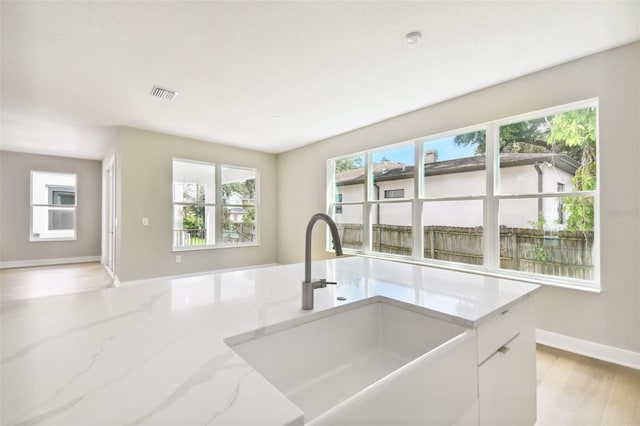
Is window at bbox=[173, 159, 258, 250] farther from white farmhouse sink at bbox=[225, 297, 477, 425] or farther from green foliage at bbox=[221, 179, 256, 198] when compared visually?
white farmhouse sink at bbox=[225, 297, 477, 425]

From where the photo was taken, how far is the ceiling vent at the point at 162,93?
10.5ft

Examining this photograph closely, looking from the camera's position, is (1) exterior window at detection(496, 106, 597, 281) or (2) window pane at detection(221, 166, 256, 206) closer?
(1) exterior window at detection(496, 106, 597, 281)

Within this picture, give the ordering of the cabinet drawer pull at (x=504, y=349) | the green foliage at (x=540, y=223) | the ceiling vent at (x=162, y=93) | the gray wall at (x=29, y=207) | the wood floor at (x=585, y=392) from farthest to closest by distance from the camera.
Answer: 1. the gray wall at (x=29, y=207)
2. the ceiling vent at (x=162, y=93)
3. the green foliage at (x=540, y=223)
4. the wood floor at (x=585, y=392)
5. the cabinet drawer pull at (x=504, y=349)

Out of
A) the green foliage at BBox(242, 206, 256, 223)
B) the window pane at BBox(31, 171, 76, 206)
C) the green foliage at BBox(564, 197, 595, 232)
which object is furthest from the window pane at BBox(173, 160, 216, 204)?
the green foliage at BBox(564, 197, 595, 232)

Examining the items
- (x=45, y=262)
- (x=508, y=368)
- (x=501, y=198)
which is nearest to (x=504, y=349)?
(x=508, y=368)

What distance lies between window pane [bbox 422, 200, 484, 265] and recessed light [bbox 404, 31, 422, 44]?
1.93 m

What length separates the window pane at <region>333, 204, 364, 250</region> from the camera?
480cm

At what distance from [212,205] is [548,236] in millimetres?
5128

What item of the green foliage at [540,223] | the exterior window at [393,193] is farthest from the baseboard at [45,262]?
the green foliage at [540,223]

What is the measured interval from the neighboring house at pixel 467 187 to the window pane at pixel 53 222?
690 cm

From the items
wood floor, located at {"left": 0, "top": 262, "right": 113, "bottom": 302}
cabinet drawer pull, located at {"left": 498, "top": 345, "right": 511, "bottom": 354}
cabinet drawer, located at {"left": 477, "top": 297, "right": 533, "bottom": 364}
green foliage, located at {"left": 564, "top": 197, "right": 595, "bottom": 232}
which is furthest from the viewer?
wood floor, located at {"left": 0, "top": 262, "right": 113, "bottom": 302}

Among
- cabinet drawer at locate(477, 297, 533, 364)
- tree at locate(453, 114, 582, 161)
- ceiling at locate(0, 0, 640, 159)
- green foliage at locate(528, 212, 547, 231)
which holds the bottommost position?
cabinet drawer at locate(477, 297, 533, 364)

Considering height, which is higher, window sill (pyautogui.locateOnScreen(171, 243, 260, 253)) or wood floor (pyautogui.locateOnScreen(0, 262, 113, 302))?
window sill (pyautogui.locateOnScreen(171, 243, 260, 253))

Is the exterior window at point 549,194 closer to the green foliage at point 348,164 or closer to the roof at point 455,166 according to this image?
the roof at point 455,166
